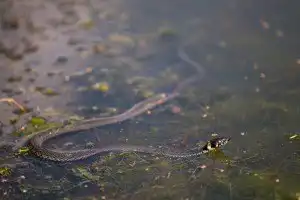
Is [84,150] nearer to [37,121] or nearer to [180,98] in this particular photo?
[37,121]

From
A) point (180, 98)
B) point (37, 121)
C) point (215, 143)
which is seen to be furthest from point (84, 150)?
point (180, 98)

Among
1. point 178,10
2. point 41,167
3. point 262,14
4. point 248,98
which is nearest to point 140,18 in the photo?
point 178,10

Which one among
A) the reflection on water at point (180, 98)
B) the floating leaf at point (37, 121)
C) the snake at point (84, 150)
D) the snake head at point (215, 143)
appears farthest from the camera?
the floating leaf at point (37, 121)

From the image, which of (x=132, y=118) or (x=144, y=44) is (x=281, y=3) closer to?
(x=144, y=44)

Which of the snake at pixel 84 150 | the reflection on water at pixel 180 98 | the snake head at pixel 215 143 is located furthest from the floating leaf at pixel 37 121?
the snake head at pixel 215 143

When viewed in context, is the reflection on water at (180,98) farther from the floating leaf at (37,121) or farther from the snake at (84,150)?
the floating leaf at (37,121)

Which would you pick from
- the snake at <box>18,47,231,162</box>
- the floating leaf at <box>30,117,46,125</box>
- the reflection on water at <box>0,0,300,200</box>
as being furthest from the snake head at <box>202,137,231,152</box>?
the floating leaf at <box>30,117,46,125</box>

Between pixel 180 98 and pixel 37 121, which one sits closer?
pixel 37 121

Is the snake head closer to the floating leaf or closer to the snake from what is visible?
the snake

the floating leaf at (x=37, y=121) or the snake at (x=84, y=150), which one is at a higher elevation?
the floating leaf at (x=37, y=121)
